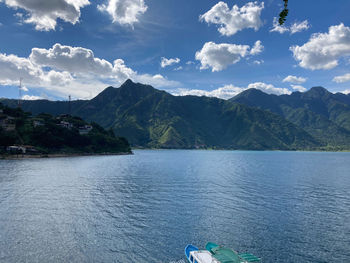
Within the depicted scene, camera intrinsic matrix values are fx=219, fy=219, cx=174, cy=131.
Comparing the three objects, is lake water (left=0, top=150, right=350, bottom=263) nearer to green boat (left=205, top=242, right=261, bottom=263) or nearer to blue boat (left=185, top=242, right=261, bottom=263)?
blue boat (left=185, top=242, right=261, bottom=263)

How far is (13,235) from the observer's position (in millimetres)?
34188

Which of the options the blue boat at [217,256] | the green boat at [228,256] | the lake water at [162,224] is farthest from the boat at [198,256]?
the lake water at [162,224]

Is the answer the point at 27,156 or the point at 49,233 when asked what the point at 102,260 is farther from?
the point at 27,156

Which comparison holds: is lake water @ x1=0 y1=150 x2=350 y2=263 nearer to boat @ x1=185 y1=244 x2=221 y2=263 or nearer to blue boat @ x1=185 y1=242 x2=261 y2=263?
boat @ x1=185 y1=244 x2=221 y2=263

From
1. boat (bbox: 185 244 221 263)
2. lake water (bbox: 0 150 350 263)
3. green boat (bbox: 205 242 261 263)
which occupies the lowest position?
lake water (bbox: 0 150 350 263)

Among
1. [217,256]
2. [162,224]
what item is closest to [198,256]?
[217,256]

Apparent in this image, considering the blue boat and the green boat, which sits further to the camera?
the blue boat

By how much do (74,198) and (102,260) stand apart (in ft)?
117

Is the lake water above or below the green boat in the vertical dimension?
below

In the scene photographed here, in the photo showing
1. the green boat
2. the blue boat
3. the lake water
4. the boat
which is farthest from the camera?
the lake water

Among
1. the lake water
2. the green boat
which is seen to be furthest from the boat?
the lake water

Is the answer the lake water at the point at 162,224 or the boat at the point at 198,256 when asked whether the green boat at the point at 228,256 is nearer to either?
the boat at the point at 198,256

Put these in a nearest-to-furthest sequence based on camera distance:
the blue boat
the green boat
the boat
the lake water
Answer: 1. the green boat
2. the blue boat
3. the boat
4. the lake water

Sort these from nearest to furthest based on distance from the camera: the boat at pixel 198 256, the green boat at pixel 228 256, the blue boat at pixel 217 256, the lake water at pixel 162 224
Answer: the green boat at pixel 228 256 → the blue boat at pixel 217 256 → the boat at pixel 198 256 → the lake water at pixel 162 224
